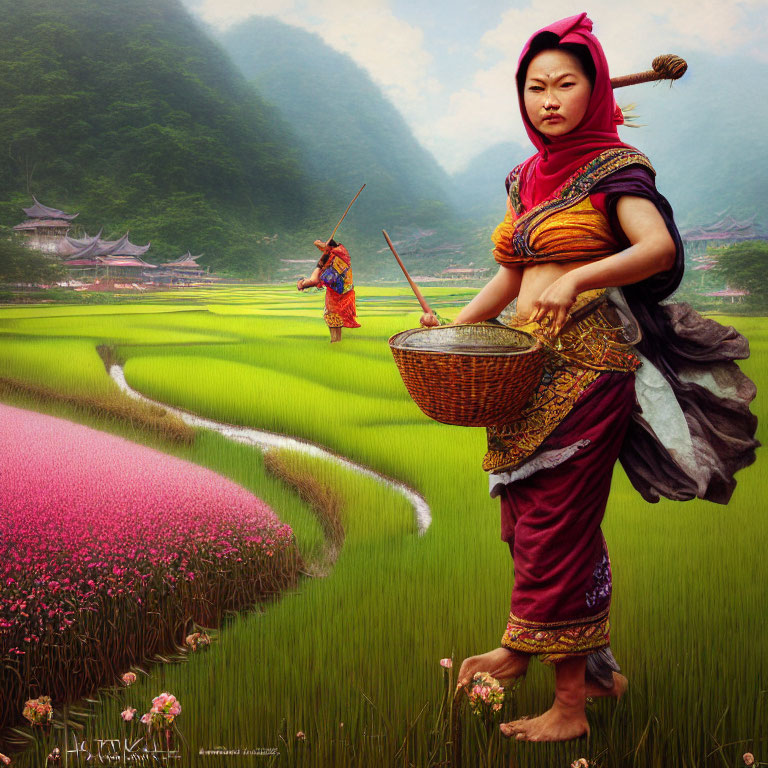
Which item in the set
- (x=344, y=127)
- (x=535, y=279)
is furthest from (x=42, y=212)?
(x=535, y=279)

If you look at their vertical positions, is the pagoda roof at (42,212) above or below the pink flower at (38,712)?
above

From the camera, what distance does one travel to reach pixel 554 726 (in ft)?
4.20

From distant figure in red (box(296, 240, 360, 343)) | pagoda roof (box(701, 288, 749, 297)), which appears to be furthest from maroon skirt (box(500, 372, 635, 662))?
distant figure in red (box(296, 240, 360, 343))

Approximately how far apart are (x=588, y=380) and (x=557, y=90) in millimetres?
522

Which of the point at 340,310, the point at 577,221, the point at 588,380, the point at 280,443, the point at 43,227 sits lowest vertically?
the point at 280,443

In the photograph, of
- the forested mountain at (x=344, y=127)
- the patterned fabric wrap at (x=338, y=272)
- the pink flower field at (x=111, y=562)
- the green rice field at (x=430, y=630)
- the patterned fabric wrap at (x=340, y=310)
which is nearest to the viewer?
the green rice field at (x=430, y=630)

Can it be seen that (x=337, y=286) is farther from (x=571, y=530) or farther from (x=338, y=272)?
(x=571, y=530)

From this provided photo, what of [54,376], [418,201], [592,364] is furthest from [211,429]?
[418,201]

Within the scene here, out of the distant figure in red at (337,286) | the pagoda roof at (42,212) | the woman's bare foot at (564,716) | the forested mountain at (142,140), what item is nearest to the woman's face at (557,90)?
the woman's bare foot at (564,716)

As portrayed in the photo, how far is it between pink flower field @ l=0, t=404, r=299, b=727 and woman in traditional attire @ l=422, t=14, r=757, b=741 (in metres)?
0.87

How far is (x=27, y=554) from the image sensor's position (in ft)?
5.38

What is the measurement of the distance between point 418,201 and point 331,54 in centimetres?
132

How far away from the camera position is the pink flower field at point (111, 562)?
4.87 ft

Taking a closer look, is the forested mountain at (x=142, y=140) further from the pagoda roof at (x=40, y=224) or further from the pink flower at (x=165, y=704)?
the pink flower at (x=165, y=704)
